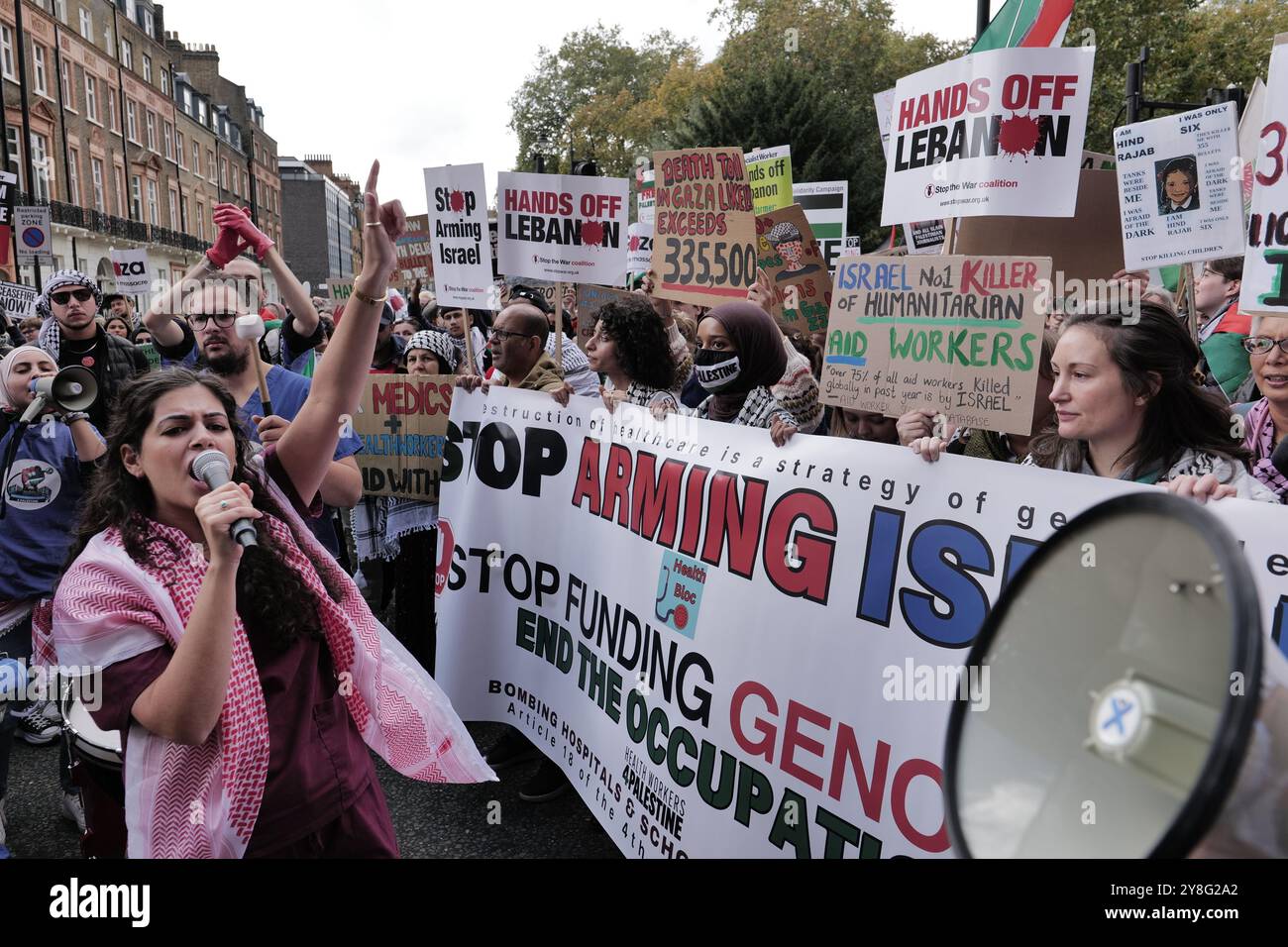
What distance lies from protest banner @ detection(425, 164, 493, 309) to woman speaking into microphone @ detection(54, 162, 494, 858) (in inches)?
106

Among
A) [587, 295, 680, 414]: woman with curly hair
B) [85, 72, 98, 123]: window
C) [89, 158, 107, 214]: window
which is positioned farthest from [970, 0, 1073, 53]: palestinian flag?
[85, 72, 98, 123]: window

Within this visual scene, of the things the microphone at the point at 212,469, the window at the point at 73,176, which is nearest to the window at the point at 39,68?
the window at the point at 73,176

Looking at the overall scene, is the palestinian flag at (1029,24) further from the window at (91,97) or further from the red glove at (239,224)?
the window at (91,97)

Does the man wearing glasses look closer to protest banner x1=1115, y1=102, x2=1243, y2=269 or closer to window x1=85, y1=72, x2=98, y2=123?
protest banner x1=1115, y1=102, x2=1243, y2=269

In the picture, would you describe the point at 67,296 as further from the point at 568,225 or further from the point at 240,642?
the point at 240,642

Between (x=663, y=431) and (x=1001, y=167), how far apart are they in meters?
1.32

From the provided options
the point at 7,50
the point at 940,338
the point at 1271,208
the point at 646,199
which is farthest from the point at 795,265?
the point at 7,50

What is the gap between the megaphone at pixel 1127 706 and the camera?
600 millimetres

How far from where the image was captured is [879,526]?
2320 mm

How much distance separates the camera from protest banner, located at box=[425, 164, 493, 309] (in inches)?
200

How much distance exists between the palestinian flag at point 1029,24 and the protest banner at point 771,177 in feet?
12.2

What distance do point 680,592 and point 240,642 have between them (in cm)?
135

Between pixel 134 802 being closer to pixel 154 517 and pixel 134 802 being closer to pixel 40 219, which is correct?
pixel 154 517
